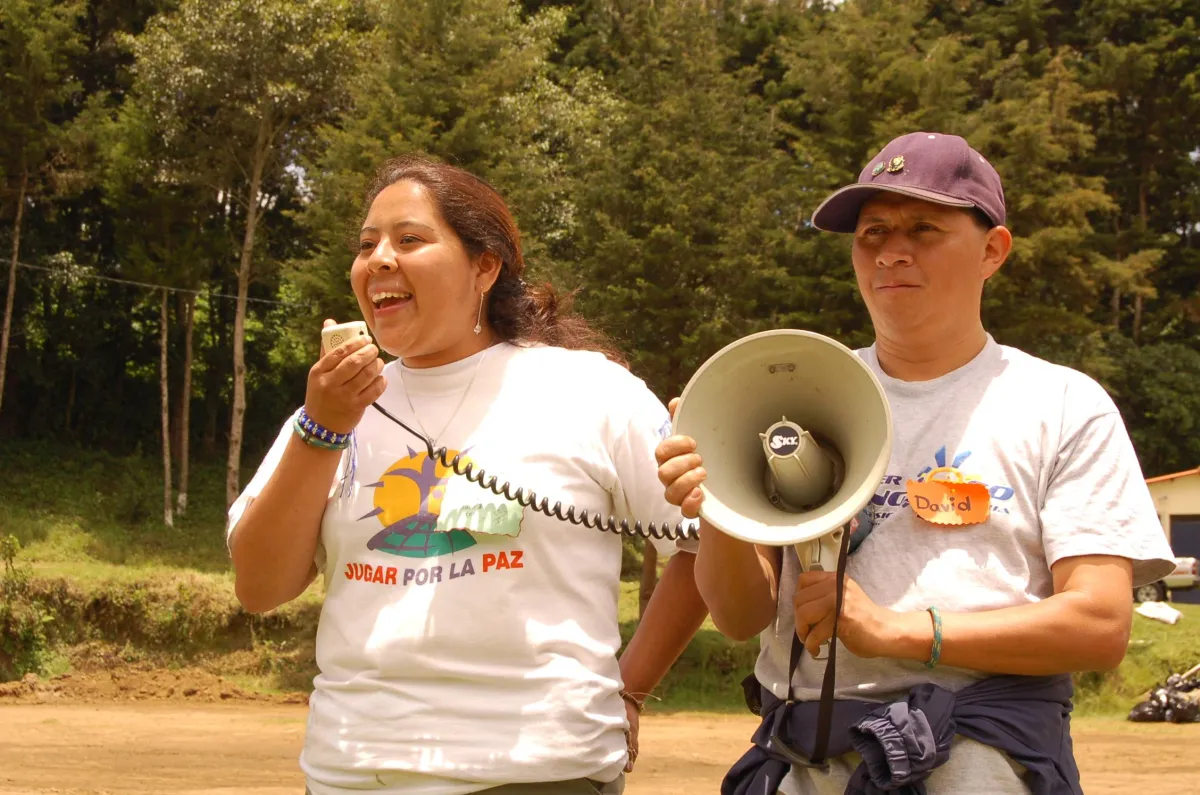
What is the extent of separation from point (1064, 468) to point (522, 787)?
3.82 feet

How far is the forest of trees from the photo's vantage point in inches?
739

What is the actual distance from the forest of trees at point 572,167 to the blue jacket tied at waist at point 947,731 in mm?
12919

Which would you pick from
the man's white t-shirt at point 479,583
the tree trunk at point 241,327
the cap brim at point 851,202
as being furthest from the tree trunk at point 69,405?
the cap brim at point 851,202

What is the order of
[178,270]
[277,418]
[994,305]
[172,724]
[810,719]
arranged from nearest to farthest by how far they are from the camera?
[810,719] → [172,724] → [994,305] → [178,270] → [277,418]

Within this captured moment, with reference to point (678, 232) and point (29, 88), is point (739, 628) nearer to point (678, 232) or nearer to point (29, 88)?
point (678, 232)

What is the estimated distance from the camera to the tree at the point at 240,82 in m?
23.8

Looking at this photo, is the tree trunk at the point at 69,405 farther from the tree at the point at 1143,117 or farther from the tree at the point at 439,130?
the tree at the point at 1143,117

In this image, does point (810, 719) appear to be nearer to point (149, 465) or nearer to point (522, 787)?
point (522, 787)

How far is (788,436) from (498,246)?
90 centimetres

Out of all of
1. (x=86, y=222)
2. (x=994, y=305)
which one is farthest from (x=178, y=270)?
(x=994, y=305)

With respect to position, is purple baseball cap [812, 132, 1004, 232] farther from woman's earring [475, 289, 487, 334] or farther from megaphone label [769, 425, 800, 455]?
woman's earring [475, 289, 487, 334]

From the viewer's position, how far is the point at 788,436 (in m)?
2.13

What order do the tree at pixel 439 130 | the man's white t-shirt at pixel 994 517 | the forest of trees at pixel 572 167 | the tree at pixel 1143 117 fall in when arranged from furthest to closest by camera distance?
1. the tree at pixel 1143 117
2. the forest of trees at pixel 572 167
3. the tree at pixel 439 130
4. the man's white t-shirt at pixel 994 517

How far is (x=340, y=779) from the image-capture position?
2.26 meters
